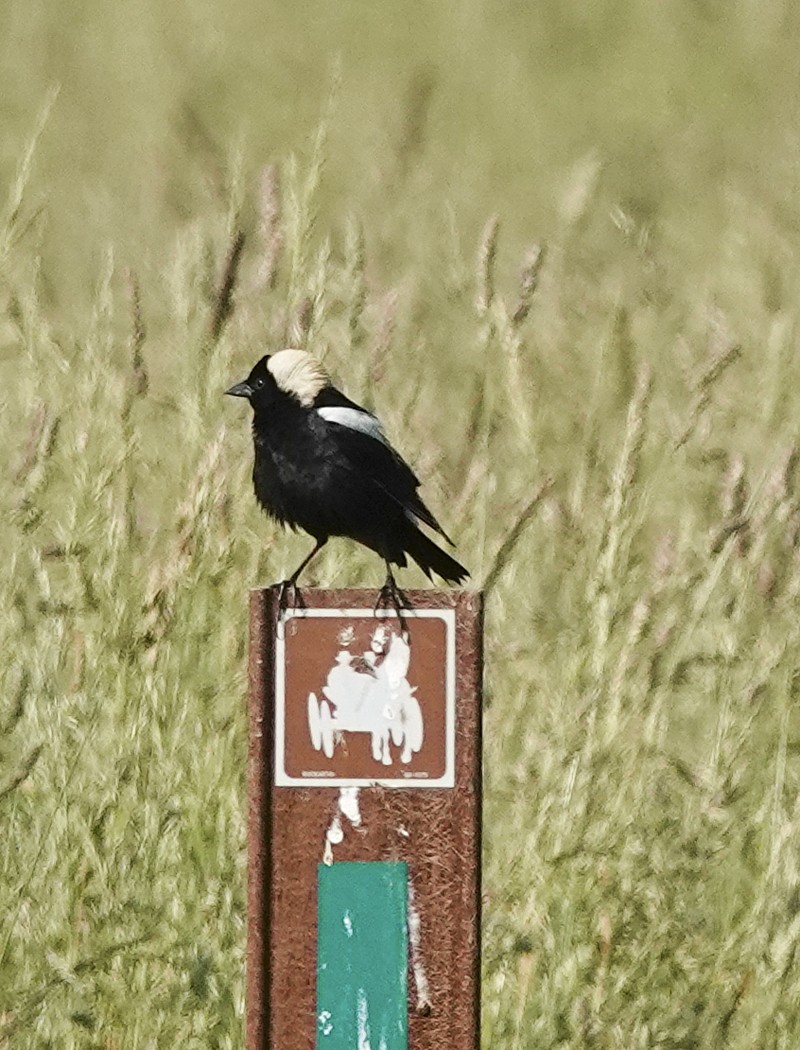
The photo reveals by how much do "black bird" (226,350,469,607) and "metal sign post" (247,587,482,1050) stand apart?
2.46 ft

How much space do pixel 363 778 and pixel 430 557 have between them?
3.04 ft

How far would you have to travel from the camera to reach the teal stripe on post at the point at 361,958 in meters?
2.34

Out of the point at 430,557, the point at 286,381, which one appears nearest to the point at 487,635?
the point at 430,557

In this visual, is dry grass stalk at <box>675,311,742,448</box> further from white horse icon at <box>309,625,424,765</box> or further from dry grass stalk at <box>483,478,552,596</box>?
white horse icon at <box>309,625,424,765</box>

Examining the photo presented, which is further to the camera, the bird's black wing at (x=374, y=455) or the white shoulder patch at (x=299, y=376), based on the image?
the white shoulder patch at (x=299, y=376)

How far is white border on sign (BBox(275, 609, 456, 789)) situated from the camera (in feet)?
7.55

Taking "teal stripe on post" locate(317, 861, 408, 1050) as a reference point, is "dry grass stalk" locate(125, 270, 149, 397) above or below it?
above

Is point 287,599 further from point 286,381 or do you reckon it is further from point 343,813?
point 286,381

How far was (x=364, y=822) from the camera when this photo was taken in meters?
2.33

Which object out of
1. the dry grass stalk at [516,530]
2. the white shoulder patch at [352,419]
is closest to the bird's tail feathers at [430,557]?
the white shoulder patch at [352,419]

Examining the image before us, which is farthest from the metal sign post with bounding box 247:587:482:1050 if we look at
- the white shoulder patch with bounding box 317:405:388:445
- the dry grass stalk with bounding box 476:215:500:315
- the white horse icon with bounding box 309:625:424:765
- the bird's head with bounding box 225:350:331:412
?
the bird's head with bounding box 225:350:331:412

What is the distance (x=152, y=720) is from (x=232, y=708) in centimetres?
18

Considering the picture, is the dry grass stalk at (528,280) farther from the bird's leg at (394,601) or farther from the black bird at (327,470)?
the bird's leg at (394,601)

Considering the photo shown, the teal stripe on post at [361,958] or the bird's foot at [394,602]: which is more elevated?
the bird's foot at [394,602]
